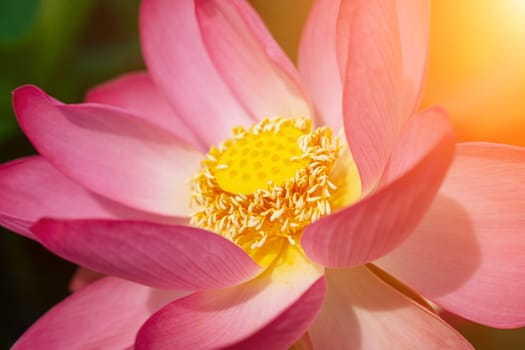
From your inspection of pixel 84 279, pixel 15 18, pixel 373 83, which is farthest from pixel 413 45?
pixel 15 18

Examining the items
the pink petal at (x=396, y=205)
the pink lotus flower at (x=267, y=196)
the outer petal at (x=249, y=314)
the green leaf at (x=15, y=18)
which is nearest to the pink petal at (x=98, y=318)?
the pink lotus flower at (x=267, y=196)

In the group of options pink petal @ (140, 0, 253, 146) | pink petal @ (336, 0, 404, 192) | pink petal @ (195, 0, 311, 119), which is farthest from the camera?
pink petal @ (140, 0, 253, 146)

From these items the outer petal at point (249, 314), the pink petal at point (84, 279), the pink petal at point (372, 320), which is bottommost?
the pink petal at point (84, 279)

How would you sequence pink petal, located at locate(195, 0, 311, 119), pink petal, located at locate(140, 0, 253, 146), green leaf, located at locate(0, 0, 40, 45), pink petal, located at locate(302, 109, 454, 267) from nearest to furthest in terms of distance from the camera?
1. pink petal, located at locate(302, 109, 454, 267)
2. pink petal, located at locate(195, 0, 311, 119)
3. pink petal, located at locate(140, 0, 253, 146)
4. green leaf, located at locate(0, 0, 40, 45)

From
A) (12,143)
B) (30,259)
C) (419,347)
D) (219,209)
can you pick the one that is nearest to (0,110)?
(12,143)

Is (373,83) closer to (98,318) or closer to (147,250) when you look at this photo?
(147,250)

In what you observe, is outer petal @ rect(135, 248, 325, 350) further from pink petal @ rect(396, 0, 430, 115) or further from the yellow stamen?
pink petal @ rect(396, 0, 430, 115)

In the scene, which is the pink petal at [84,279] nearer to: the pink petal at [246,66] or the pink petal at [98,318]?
the pink petal at [98,318]

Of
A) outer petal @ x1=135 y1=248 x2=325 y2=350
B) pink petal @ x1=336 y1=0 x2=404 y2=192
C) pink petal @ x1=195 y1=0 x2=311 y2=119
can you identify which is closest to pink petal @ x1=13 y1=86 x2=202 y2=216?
pink petal @ x1=195 y1=0 x2=311 y2=119
